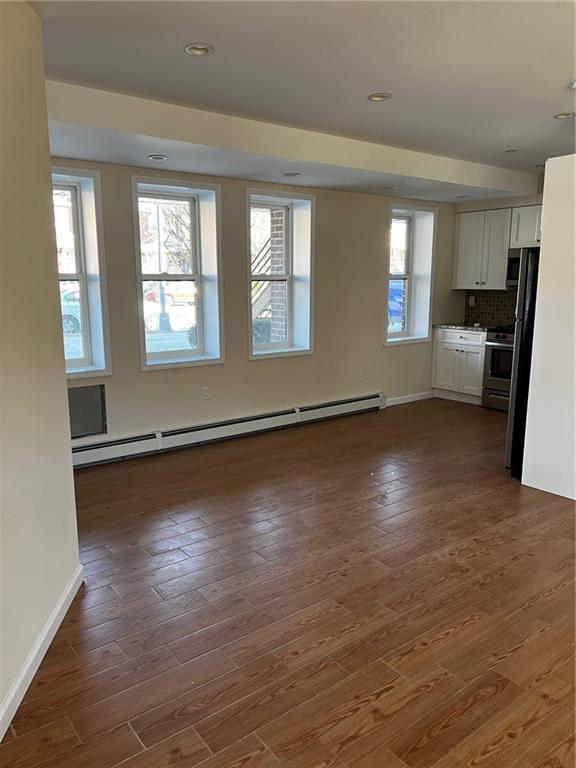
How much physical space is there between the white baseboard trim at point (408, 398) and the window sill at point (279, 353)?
139 centimetres

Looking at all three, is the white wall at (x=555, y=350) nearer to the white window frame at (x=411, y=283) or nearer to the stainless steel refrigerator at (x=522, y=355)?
the stainless steel refrigerator at (x=522, y=355)

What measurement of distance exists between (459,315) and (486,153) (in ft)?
8.42

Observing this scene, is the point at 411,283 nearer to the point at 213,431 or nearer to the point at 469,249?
the point at 469,249

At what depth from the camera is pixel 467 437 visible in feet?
17.3

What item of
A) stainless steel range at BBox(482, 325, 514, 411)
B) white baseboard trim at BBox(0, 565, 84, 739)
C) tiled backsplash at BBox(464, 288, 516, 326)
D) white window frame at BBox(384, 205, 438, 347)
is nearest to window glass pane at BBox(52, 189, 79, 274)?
white baseboard trim at BBox(0, 565, 84, 739)

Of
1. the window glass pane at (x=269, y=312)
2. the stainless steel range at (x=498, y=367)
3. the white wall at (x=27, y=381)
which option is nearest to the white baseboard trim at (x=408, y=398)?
the stainless steel range at (x=498, y=367)

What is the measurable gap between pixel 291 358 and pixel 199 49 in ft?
10.9

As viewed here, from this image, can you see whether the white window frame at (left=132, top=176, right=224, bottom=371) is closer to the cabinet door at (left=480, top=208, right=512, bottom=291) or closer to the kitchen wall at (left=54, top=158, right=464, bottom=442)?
the kitchen wall at (left=54, top=158, right=464, bottom=442)

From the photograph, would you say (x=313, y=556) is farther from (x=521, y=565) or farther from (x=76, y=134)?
(x=76, y=134)

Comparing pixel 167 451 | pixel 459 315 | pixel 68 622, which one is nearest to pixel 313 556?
pixel 68 622

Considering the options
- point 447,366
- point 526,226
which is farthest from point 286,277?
point 526,226

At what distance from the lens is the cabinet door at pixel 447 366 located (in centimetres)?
675

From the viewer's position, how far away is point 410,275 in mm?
6863

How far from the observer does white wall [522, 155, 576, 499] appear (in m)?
3.57
